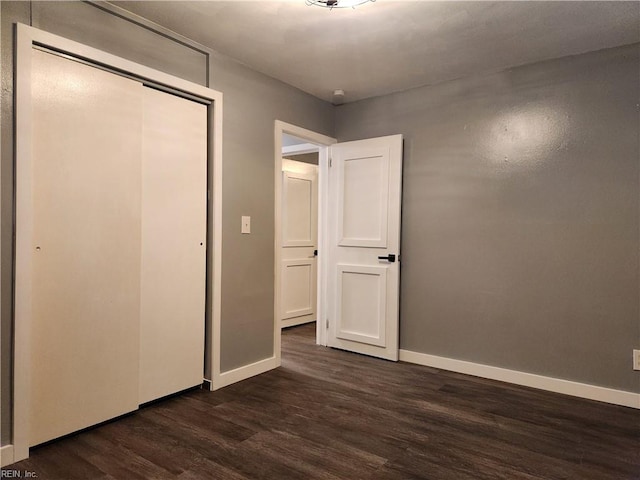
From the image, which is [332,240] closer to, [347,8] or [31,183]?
[347,8]

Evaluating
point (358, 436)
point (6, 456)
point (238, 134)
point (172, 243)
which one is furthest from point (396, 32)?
point (6, 456)

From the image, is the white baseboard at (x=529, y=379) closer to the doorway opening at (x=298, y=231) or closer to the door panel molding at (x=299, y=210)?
the doorway opening at (x=298, y=231)

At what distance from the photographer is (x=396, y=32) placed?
254 centimetres

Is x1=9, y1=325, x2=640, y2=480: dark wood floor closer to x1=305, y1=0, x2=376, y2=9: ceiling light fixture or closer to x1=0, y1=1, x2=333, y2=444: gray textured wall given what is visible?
x1=0, y1=1, x2=333, y2=444: gray textured wall

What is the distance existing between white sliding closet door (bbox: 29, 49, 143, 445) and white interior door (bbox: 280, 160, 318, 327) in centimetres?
252

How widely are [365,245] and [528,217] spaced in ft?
4.43

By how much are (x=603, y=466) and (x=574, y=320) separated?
3.61 feet

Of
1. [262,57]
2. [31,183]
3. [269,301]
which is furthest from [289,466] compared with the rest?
[262,57]

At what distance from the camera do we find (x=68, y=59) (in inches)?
82.9

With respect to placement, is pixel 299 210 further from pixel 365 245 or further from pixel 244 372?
pixel 244 372

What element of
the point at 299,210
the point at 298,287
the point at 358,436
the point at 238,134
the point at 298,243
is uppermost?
the point at 238,134

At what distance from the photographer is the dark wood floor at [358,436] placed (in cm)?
192

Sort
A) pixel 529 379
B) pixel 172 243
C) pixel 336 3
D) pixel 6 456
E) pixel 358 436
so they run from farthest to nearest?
pixel 529 379 < pixel 172 243 < pixel 358 436 < pixel 336 3 < pixel 6 456

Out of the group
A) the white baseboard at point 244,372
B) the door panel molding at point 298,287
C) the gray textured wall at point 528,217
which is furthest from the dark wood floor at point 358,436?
the door panel molding at point 298,287
